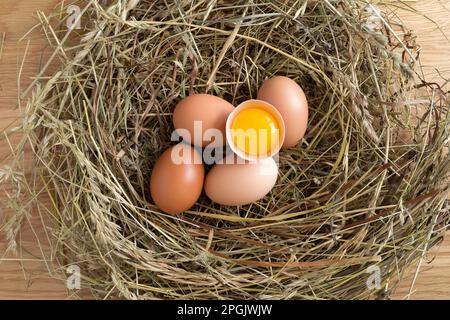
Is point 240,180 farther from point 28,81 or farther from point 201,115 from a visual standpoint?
point 28,81

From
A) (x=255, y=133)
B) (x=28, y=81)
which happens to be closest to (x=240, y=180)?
(x=255, y=133)

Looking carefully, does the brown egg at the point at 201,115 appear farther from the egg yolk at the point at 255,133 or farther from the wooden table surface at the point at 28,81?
the wooden table surface at the point at 28,81

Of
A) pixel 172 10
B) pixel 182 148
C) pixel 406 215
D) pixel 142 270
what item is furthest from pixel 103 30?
pixel 406 215

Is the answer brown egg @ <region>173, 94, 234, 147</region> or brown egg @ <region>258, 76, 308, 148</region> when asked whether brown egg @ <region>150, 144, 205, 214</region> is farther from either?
brown egg @ <region>258, 76, 308, 148</region>

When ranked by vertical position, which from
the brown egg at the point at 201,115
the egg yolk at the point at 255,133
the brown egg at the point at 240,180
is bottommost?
the brown egg at the point at 240,180

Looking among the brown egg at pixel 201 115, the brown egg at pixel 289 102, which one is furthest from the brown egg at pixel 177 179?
the brown egg at pixel 289 102
